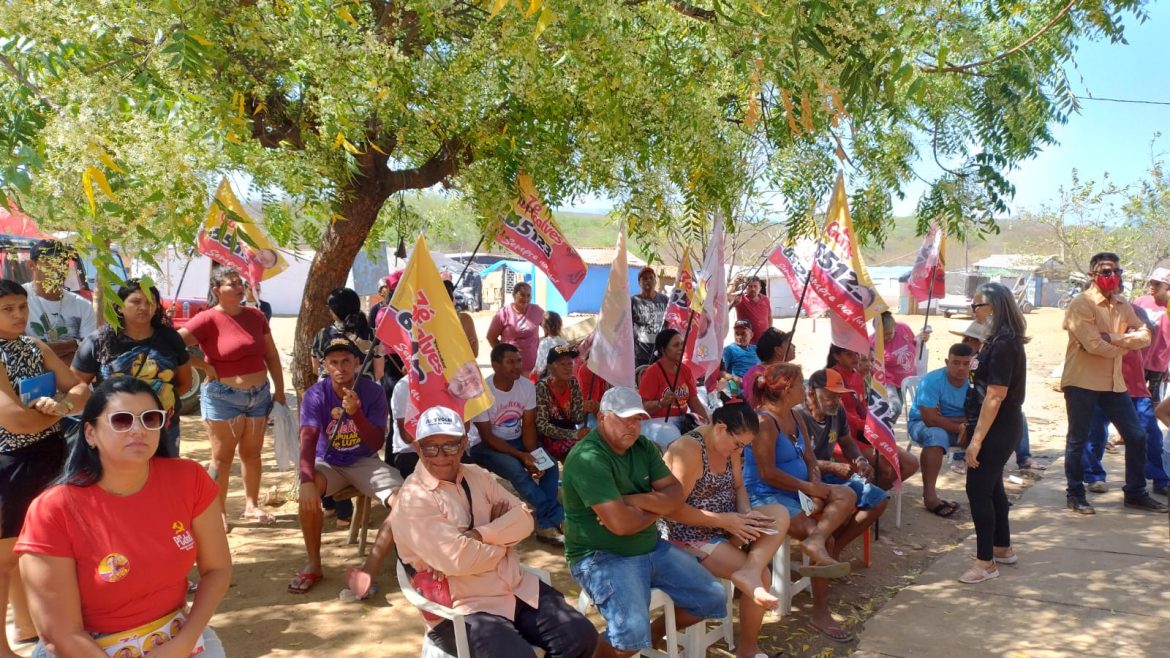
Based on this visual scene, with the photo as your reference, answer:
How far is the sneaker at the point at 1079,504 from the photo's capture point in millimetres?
7262

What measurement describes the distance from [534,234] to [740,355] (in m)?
3.25

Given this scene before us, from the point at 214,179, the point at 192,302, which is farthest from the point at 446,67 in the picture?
the point at 192,302

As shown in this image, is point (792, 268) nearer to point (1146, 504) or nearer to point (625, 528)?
point (1146, 504)

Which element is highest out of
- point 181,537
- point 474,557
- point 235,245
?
point 235,245

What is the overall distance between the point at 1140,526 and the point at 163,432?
7120 millimetres

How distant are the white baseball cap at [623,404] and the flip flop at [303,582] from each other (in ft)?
7.68

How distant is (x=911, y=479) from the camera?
8.56 metres

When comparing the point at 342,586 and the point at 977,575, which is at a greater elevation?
the point at 342,586

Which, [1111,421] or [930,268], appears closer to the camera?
[1111,421]

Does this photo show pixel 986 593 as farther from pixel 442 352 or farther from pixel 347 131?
pixel 347 131

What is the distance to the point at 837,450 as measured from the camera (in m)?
6.30

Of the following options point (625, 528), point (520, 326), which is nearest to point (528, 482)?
point (625, 528)

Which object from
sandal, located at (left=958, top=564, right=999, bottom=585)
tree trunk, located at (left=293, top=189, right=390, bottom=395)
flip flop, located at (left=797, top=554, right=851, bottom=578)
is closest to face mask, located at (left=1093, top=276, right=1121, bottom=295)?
sandal, located at (left=958, top=564, right=999, bottom=585)

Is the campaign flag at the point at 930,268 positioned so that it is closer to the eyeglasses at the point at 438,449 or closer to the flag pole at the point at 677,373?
the flag pole at the point at 677,373
